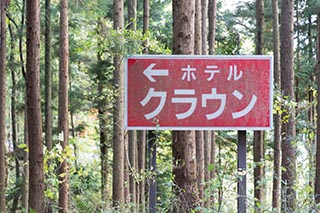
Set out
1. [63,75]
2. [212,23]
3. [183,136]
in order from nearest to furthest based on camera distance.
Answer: [183,136], [63,75], [212,23]

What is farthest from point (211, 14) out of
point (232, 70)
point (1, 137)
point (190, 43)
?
point (232, 70)

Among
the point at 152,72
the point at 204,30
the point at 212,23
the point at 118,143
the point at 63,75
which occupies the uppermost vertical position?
the point at 212,23

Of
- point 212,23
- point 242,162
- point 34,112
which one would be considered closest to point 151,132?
point 242,162

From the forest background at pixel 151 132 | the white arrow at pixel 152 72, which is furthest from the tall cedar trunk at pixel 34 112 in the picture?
the white arrow at pixel 152 72

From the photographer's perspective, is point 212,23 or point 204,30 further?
point 212,23

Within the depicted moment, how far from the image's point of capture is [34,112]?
666 cm

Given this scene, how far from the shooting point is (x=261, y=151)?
14453 millimetres

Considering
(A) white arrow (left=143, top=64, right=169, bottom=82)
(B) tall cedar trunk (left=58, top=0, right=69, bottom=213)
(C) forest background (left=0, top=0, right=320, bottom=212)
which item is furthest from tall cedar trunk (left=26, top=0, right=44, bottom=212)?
(B) tall cedar trunk (left=58, top=0, right=69, bottom=213)

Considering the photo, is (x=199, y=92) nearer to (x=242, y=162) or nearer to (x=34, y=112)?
(x=242, y=162)

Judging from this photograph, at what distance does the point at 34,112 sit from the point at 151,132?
1830mm

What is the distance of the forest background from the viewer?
241 inches

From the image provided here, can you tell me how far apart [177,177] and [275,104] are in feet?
6.55

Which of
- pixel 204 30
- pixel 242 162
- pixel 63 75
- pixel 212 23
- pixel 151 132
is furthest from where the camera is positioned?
pixel 212 23

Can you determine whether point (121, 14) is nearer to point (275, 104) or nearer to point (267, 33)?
point (275, 104)
